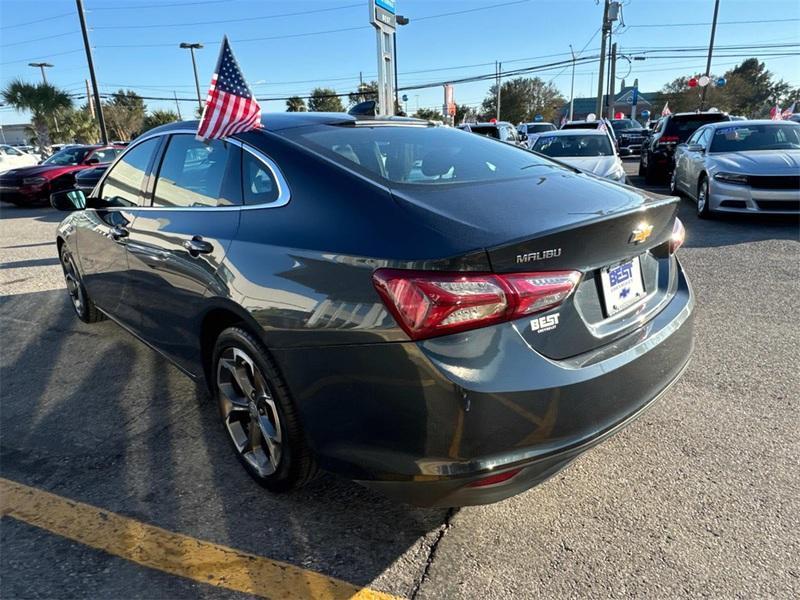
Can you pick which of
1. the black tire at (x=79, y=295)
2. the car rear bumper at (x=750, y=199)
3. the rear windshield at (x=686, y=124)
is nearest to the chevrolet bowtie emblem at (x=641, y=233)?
the black tire at (x=79, y=295)

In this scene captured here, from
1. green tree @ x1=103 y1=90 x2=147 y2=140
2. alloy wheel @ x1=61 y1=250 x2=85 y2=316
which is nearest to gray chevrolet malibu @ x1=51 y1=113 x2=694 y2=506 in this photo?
alloy wheel @ x1=61 y1=250 x2=85 y2=316

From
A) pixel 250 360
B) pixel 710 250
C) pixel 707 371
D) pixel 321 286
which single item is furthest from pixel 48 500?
pixel 710 250

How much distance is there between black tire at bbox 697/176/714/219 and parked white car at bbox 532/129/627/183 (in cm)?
110

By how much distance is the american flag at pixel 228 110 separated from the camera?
8.91 ft

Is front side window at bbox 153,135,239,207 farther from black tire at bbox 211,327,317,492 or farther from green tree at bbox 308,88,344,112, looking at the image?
green tree at bbox 308,88,344,112

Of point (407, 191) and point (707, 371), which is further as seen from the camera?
point (707, 371)

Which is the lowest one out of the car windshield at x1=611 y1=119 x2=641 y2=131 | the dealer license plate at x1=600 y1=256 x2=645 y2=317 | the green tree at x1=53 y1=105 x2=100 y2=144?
the dealer license plate at x1=600 y1=256 x2=645 y2=317

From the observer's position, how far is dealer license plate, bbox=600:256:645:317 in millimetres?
2039

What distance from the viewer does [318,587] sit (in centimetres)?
200

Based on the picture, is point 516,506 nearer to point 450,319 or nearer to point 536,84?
point 450,319

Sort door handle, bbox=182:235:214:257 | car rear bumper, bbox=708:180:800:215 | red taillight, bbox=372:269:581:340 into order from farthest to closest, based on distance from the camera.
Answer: car rear bumper, bbox=708:180:800:215 < door handle, bbox=182:235:214:257 < red taillight, bbox=372:269:581:340

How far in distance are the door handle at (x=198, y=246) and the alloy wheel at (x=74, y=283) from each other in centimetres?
261

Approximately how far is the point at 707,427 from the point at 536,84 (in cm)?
7201

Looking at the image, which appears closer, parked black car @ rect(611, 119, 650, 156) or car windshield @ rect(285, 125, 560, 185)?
car windshield @ rect(285, 125, 560, 185)
